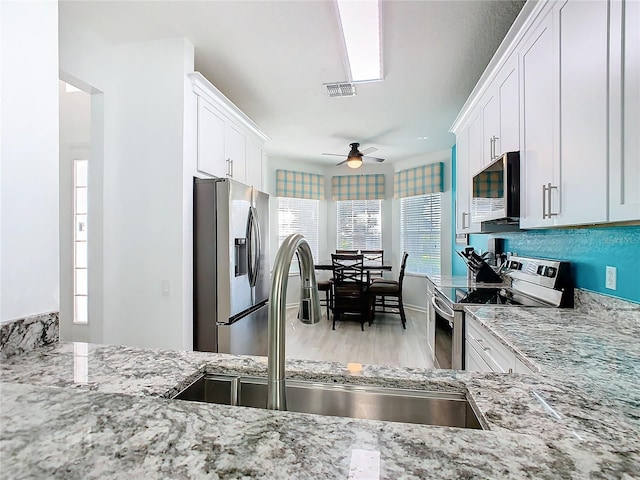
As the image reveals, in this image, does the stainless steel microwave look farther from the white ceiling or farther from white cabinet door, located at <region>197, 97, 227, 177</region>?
white cabinet door, located at <region>197, 97, 227, 177</region>

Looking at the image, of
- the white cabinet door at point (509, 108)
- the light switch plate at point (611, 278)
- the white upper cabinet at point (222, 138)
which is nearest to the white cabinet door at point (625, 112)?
the light switch plate at point (611, 278)

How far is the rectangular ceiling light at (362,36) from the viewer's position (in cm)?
200

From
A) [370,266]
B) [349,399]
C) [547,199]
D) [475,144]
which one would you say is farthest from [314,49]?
[370,266]

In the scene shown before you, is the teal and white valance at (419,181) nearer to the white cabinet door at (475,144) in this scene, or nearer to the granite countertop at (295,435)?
the white cabinet door at (475,144)

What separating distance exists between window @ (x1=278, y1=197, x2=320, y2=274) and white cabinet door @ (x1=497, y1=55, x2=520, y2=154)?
3.94m

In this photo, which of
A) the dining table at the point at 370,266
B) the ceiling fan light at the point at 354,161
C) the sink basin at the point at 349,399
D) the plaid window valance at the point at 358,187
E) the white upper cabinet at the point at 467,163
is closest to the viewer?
the sink basin at the point at 349,399

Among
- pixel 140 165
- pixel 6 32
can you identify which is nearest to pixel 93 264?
pixel 140 165

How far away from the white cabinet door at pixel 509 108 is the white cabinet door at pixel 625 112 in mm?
806

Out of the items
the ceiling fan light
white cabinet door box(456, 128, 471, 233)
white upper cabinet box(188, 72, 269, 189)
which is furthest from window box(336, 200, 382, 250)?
white upper cabinet box(188, 72, 269, 189)

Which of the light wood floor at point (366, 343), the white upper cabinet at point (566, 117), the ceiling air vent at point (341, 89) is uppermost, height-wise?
the ceiling air vent at point (341, 89)

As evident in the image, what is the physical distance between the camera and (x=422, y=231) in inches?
218

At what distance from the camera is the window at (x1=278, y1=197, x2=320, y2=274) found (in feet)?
19.2

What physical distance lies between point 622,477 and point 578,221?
4.32 ft

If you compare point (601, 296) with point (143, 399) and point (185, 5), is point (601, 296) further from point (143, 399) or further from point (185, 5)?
point (185, 5)
